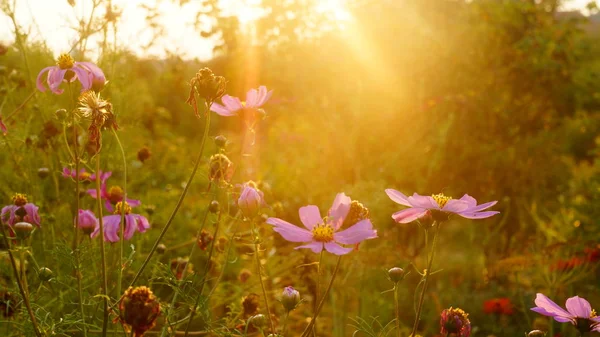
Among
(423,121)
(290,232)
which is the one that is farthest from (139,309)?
(423,121)

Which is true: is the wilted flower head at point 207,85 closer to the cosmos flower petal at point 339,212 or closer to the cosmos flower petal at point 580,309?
the cosmos flower petal at point 339,212

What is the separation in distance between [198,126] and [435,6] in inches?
132

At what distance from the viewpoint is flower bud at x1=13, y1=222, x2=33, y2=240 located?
4.18 ft

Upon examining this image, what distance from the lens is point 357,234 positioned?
110 cm

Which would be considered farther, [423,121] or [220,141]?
[423,121]

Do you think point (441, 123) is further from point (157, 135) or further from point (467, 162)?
point (157, 135)

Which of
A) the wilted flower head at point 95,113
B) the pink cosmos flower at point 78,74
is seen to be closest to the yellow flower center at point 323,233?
the wilted flower head at point 95,113

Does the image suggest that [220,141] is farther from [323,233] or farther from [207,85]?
[323,233]

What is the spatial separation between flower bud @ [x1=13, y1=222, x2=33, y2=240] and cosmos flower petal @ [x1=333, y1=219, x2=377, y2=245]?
67cm

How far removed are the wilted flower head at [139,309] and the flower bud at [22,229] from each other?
48 cm

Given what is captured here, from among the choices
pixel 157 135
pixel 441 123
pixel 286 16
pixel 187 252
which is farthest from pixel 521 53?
pixel 187 252

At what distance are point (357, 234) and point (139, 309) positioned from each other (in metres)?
0.41

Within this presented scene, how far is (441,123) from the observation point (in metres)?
5.04

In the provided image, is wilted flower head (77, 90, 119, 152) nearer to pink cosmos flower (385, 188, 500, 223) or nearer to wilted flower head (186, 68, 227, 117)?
wilted flower head (186, 68, 227, 117)
